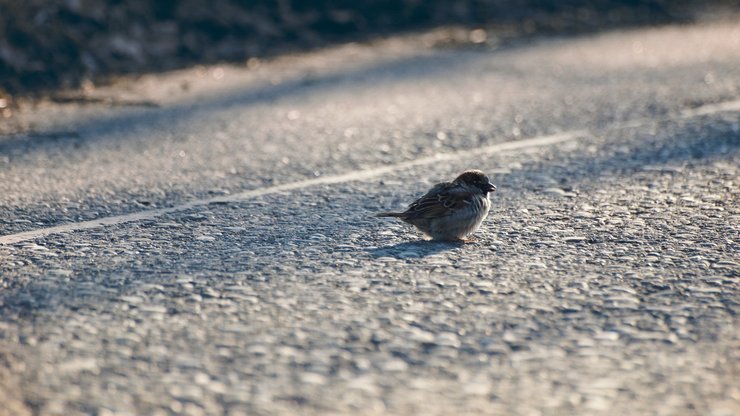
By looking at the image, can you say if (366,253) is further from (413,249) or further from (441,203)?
(441,203)

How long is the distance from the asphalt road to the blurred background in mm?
865

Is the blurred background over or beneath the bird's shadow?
over

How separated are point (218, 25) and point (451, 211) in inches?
280

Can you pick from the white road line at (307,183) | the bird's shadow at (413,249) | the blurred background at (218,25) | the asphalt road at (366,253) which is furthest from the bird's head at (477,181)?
the blurred background at (218,25)

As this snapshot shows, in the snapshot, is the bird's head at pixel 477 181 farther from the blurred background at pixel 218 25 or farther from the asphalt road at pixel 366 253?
the blurred background at pixel 218 25

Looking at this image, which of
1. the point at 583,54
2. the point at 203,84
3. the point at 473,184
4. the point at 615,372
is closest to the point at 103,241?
the point at 473,184

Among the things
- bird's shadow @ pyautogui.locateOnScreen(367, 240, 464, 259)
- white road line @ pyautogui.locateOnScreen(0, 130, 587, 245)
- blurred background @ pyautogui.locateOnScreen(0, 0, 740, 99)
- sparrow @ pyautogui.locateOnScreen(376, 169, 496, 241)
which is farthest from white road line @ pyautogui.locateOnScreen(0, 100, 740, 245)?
blurred background @ pyautogui.locateOnScreen(0, 0, 740, 99)

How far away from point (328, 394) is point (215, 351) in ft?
1.94

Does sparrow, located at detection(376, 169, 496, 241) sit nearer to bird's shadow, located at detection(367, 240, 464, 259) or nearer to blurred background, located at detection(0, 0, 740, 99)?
bird's shadow, located at detection(367, 240, 464, 259)

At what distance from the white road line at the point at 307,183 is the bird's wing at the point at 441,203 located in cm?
129

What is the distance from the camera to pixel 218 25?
1175 cm

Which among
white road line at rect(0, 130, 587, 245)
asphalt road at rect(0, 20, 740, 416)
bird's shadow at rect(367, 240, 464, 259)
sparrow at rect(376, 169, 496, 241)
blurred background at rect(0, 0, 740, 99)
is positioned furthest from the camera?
blurred background at rect(0, 0, 740, 99)

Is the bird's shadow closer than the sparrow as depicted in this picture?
Yes

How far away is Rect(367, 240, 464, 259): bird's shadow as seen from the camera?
5.25 metres
